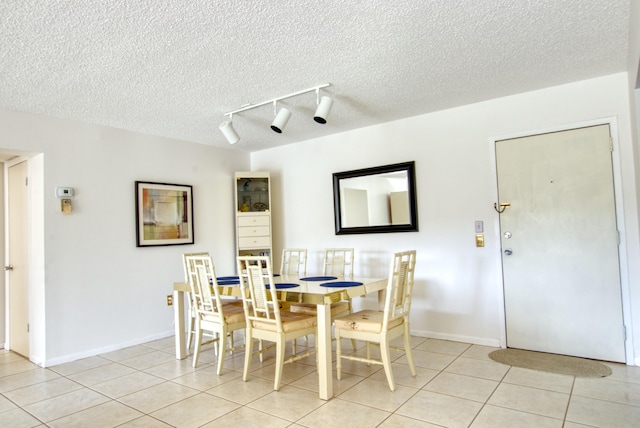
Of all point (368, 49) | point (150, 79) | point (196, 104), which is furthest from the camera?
point (196, 104)

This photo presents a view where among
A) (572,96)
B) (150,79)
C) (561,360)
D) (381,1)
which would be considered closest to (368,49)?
(381,1)

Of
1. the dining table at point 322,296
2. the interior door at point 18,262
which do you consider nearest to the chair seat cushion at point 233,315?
the dining table at point 322,296

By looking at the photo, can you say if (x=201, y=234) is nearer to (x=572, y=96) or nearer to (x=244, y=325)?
(x=244, y=325)

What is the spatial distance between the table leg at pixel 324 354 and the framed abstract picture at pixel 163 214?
255cm

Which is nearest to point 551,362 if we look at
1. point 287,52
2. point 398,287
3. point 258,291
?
point 398,287

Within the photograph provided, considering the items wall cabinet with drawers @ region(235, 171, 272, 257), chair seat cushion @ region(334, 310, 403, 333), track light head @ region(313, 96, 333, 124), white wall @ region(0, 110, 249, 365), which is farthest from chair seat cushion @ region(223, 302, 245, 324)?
track light head @ region(313, 96, 333, 124)

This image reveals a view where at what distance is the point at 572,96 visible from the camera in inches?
131

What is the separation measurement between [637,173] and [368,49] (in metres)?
2.28

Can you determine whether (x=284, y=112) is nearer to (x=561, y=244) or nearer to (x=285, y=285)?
(x=285, y=285)

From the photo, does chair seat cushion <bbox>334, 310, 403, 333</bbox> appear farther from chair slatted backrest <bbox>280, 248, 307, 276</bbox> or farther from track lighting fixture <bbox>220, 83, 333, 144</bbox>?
track lighting fixture <bbox>220, 83, 333, 144</bbox>

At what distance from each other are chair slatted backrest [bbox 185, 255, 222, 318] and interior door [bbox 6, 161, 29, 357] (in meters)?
1.82

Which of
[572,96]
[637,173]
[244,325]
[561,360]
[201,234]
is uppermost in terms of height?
[572,96]

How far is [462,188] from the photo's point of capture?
12.6ft

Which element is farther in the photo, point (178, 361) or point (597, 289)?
point (178, 361)
